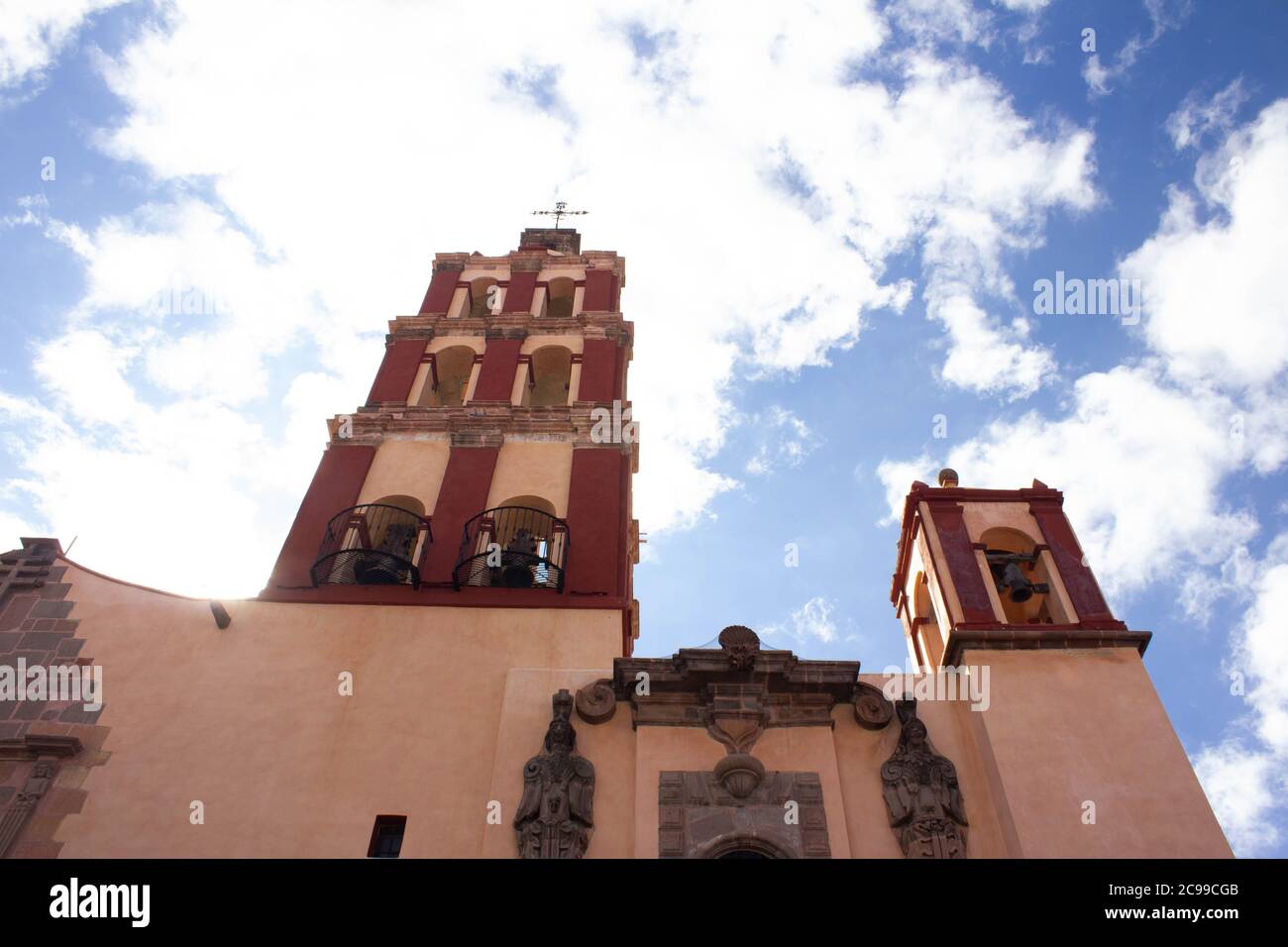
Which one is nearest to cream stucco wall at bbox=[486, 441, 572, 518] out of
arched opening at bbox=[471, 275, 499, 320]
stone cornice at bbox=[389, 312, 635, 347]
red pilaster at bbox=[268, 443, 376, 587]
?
red pilaster at bbox=[268, 443, 376, 587]

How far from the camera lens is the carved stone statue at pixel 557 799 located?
10773mm

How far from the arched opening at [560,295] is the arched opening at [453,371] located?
336 centimetres

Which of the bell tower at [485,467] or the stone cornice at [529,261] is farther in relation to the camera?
the stone cornice at [529,261]

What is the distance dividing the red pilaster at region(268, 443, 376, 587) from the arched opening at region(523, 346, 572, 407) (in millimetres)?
4463

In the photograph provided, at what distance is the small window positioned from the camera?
37.1ft

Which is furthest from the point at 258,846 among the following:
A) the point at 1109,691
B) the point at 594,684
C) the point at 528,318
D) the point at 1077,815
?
the point at 528,318

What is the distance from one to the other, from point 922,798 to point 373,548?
8861 mm

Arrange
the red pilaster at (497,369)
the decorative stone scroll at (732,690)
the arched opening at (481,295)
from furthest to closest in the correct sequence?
the arched opening at (481,295)
the red pilaster at (497,369)
the decorative stone scroll at (732,690)

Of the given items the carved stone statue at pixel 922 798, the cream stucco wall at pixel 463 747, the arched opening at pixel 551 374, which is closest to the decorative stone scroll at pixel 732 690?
the cream stucco wall at pixel 463 747

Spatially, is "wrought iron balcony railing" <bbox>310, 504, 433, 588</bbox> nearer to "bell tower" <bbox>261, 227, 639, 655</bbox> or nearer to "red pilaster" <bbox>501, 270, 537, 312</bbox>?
"bell tower" <bbox>261, 227, 639, 655</bbox>

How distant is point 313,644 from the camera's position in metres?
13.8

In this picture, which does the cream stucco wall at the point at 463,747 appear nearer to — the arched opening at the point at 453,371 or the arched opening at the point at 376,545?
the arched opening at the point at 376,545

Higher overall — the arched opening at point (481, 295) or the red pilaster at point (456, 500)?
the arched opening at point (481, 295)
